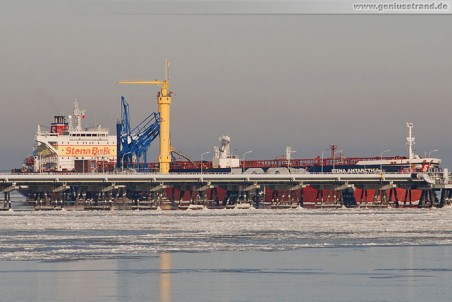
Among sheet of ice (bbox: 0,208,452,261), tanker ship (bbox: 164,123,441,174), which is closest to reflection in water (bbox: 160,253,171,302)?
sheet of ice (bbox: 0,208,452,261)

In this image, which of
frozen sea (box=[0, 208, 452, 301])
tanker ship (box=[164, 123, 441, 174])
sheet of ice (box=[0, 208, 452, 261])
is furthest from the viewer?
tanker ship (box=[164, 123, 441, 174])

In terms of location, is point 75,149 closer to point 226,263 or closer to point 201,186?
point 201,186

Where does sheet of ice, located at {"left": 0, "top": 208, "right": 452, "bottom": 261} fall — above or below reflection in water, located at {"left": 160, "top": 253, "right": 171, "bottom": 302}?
above

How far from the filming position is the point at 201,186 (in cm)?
12900

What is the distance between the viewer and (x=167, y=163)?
493ft

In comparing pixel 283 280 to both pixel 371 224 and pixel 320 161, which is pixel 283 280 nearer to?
pixel 371 224

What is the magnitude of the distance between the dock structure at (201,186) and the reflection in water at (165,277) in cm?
7223

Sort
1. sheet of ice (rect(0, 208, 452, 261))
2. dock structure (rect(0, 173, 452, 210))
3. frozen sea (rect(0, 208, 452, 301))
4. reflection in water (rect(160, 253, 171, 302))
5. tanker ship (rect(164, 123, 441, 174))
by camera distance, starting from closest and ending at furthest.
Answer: reflection in water (rect(160, 253, 171, 302)) < frozen sea (rect(0, 208, 452, 301)) < sheet of ice (rect(0, 208, 452, 261)) < dock structure (rect(0, 173, 452, 210)) < tanker ship (rect(164, 123, 441, 174))

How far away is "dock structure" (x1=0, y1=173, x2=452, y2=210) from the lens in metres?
125

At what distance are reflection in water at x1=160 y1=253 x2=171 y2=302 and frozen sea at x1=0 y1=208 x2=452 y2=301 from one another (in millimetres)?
35

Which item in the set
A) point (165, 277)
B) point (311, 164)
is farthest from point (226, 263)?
point (311, 164)

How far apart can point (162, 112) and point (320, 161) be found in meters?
→ 30.0

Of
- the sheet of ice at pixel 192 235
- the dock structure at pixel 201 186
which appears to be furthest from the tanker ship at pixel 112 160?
the sheet of ice at pixel 192 235

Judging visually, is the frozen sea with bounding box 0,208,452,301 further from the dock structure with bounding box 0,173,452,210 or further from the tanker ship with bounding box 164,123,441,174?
the tanker ship with bounding box 164,123,441,174
